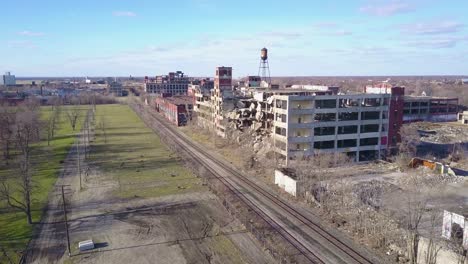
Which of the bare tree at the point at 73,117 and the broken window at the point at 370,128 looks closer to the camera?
the broken window at the point at 370,128

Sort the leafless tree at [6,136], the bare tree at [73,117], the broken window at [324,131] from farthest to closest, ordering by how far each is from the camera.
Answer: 1. the bare tree at [73,117]
2. the leafless tree at [6,136]
3. the broken window at [324,131]

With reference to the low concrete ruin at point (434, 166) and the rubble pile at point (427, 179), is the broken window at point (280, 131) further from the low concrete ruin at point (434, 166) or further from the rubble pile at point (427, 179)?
the low concrete ruin at point (434, 166)

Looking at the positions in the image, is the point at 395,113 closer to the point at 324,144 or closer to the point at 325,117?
the point at 325,117

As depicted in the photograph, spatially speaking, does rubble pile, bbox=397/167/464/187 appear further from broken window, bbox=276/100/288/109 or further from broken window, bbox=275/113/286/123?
broken window, bbox=276/100/288/109

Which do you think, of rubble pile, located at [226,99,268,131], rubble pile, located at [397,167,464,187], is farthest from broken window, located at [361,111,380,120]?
rubble pile, located at [226,99,268,131]

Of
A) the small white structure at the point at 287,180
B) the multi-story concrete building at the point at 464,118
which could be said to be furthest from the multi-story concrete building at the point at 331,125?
the multi-story concrete building at the point at 464,118

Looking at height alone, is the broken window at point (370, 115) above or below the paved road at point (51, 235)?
above

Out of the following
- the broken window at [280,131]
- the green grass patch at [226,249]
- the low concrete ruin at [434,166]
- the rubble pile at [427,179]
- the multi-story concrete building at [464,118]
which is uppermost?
the broken window at [280,131]
